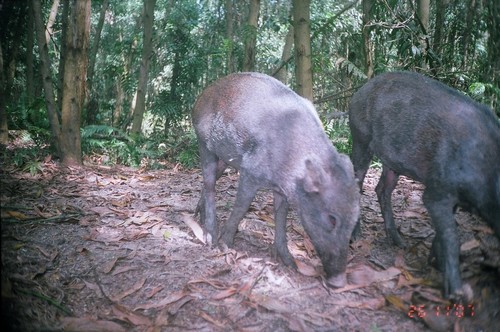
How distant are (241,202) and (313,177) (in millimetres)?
1022

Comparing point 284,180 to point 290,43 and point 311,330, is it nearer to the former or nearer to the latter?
point 311,330

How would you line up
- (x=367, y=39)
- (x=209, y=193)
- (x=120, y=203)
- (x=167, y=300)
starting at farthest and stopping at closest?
1. (x=367, y=39)
2. (x=120, y=203)
3. (x=209, y=193)
4. (x=167, y=300)

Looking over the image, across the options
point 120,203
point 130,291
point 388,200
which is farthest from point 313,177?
point 120,203

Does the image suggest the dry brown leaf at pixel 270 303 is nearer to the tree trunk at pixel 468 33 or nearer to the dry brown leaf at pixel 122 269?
the dry brown leaf at pixel 122 269

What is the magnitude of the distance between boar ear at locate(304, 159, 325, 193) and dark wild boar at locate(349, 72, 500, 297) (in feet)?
3.73

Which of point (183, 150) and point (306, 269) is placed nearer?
point (306, 269)

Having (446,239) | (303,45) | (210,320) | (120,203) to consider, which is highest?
(303,45)

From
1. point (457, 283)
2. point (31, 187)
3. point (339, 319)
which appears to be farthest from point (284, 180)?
point (31, 187)

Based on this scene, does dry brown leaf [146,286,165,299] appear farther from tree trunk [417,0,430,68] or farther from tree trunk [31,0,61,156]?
tree trunk [417,0,430,68]

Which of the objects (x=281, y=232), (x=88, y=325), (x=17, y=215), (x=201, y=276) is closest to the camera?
(x=88, y=325)

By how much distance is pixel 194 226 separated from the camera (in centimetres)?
564

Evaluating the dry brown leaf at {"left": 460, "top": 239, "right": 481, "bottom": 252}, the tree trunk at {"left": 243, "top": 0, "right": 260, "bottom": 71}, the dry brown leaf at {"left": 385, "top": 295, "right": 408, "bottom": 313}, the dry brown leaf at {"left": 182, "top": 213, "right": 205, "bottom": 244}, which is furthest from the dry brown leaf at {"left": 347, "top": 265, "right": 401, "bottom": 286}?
the tree trunk at {"left": 243, "top": 0, "right": 260, "bottom": 71}

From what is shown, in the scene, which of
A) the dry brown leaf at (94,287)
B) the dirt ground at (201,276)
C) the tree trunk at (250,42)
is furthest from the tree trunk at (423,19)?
the dry brown leaf at (94,287)

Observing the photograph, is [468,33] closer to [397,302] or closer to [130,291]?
[397,302]
